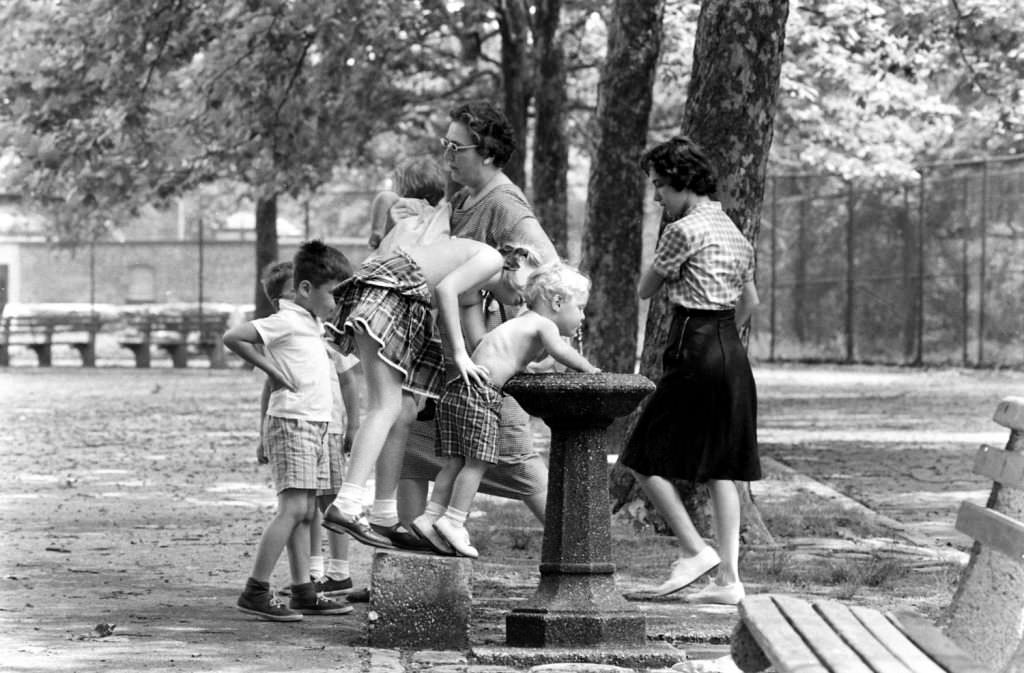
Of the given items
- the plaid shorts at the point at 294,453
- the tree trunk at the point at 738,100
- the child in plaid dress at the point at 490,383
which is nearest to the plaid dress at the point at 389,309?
the child in plaid dress at the point at 490,383

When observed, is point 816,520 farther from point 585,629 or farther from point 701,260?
point 585,629

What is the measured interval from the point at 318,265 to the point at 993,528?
3816mm

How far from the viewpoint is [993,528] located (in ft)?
15.2

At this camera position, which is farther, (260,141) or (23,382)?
(23,382)

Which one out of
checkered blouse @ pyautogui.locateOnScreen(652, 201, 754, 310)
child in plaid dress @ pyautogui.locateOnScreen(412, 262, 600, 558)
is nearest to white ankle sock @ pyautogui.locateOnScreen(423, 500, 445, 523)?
child in plaid dress @ pyautogui.locateOnScreen(412, 262, 600, 558)

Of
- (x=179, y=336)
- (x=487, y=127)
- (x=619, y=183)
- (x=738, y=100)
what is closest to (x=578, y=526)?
(x=487, y=127)

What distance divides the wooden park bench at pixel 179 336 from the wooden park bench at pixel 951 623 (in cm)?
3409

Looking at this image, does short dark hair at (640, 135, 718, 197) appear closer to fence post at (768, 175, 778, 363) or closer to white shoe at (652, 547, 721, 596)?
white shoe at (652, 547, 721, 596)

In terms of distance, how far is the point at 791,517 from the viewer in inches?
439

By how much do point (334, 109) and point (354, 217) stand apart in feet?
112

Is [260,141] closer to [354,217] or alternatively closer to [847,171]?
[847,171]

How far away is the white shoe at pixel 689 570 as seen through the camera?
800 centimetres

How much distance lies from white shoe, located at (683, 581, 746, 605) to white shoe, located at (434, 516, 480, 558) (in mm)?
1429

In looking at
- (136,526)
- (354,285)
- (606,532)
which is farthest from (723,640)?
(136,526)
